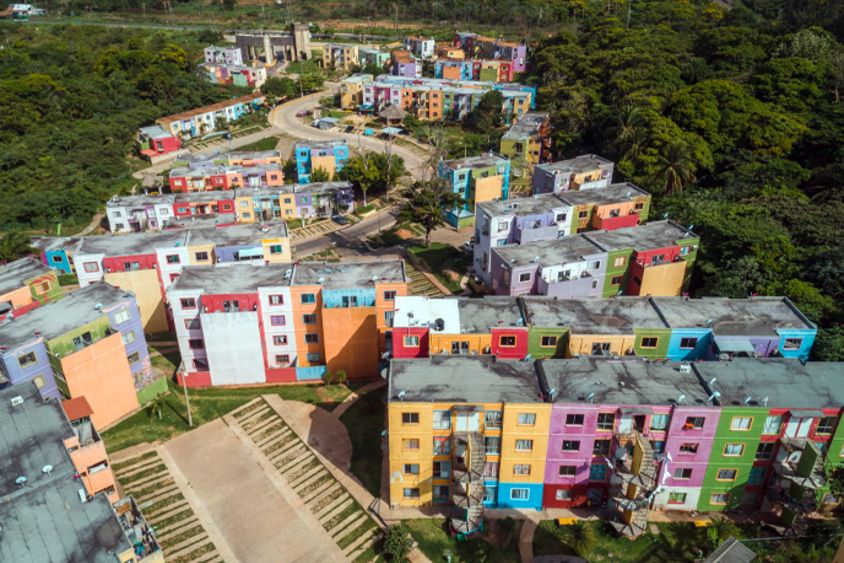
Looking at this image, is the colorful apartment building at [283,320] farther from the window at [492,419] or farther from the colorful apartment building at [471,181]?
the colorful apartment building at [471,181]

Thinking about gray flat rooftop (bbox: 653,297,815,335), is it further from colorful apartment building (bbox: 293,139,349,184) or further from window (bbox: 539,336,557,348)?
colorful apartment building (bbox: 293,139,349,184)

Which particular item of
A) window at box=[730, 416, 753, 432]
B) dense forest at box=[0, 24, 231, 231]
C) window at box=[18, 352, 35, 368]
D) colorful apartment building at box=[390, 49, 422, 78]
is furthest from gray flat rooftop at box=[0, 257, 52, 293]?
colorful apartment building at box=[390, 49, 422, 78]

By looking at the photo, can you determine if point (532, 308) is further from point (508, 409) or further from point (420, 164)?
point (420, 164)

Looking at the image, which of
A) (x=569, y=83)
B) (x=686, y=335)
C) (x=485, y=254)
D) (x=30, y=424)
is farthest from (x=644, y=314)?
(x=569, y=83)

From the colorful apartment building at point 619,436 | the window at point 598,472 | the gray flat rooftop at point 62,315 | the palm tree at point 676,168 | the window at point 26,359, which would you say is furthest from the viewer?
the palm tree at point 676,168

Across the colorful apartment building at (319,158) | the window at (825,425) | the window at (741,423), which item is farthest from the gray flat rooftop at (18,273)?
the window at (825,425)

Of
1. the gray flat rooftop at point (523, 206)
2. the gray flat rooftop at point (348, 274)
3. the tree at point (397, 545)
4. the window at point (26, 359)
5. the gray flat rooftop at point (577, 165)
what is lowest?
the tree at point (397, 545)
